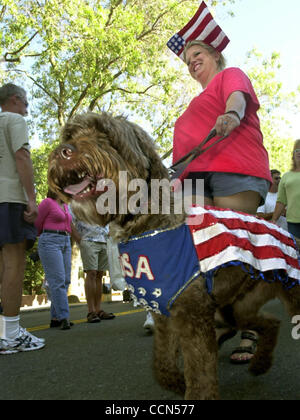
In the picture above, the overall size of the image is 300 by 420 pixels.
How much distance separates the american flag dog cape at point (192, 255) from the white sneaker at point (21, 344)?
249cm

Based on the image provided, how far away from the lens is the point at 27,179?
15.1 ft

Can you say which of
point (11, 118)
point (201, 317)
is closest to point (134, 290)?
point (201, 317)

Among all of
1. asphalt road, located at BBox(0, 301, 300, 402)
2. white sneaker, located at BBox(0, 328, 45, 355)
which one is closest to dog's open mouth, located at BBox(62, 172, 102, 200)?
asphalt road, located at BBox(0, 301, 300, 402)

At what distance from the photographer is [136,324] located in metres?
6.29

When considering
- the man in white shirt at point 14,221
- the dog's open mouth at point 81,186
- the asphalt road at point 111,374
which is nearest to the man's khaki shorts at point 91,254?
the asphalt road at point 111,374

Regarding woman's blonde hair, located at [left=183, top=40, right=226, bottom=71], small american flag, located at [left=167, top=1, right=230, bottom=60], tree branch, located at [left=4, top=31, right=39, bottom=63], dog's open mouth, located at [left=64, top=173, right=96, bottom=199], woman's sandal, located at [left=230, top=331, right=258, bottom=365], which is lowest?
woman's sandal, located at [left=230, top=331, right=258, bottom=365]

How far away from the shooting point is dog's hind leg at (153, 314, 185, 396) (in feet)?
8.78

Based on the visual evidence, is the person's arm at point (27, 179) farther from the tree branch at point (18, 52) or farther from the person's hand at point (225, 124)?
the tree branch at point (18, 52)

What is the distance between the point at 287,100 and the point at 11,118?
21.1 m

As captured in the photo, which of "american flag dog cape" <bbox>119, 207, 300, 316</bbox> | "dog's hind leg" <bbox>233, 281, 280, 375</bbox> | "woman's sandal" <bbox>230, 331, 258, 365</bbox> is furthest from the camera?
"woman's sandal" <bbox>230, 331, 258, 365</bbox>

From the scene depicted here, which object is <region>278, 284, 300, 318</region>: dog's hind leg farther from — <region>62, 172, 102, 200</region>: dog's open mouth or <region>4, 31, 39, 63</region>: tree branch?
<region>4, 31, 39, 63</region>: tree branch

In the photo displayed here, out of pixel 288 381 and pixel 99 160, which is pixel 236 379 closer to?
pixel 288 381

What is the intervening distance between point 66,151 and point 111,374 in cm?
192

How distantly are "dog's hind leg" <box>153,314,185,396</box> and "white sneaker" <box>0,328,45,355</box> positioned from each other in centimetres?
232
